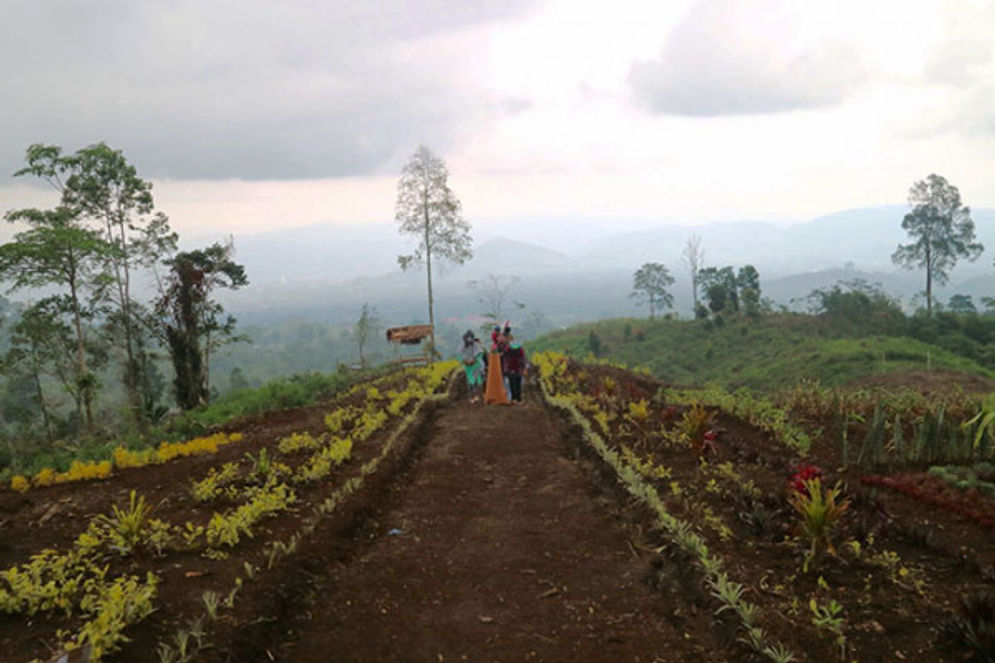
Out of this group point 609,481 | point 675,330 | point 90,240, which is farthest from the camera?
point 675,330

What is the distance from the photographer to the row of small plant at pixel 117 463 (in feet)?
24.2

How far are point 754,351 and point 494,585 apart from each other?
137 ft

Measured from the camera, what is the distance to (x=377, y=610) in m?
4.57

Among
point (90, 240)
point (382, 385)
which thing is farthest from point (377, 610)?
point (90, 240)

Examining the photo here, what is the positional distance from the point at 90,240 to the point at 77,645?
2187cm

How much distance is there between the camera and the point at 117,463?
8242mm

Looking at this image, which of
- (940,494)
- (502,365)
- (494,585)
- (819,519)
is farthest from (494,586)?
(502,365)

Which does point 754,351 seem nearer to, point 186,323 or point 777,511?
point 186,323

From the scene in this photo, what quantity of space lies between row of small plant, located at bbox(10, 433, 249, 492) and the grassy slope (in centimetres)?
2022

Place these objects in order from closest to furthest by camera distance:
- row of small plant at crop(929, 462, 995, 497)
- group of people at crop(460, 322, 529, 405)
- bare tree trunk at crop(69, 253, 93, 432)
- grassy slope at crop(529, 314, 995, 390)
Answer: row of small plant at crop(929, 462, 995, 497)
group of people at crop(460, 322, 529, 405)
bare tree trunk at crop(69, 253, 93, 432)
grassy slope at crop(529, 314, 995, 390)

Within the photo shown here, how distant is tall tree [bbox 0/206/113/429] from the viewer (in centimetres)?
1983

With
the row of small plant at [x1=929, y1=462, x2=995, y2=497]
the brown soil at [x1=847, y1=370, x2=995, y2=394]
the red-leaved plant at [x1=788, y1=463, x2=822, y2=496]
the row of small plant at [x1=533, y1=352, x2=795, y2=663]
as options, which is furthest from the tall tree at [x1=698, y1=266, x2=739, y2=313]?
the red-leaved plant at [x1=788, y1=463, x2=822, y2=496]

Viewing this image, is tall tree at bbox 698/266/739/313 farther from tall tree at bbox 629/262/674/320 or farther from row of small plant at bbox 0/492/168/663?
row of small plant at bbox 0/492/168/663

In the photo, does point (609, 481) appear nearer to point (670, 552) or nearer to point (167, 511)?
point (670, 552)
